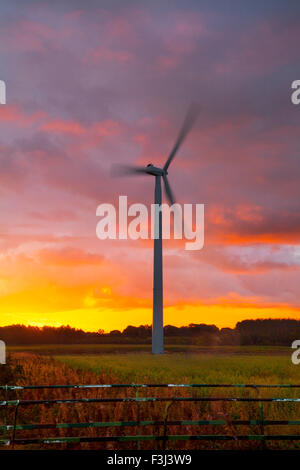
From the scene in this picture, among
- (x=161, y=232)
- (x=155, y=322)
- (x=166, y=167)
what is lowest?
(x=155, y=322)

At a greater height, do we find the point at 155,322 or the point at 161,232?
the point at 161,232

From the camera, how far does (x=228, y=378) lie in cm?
4153

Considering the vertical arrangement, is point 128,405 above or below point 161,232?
below

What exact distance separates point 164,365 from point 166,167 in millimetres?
30112

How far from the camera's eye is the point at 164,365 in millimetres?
51219

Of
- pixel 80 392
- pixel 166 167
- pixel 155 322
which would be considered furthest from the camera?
pixel 166 167

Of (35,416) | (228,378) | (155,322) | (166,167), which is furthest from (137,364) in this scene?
(166,167)
